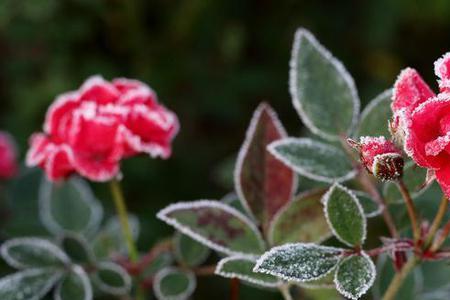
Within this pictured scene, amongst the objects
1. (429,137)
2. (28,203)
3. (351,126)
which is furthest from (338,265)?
(28,203)

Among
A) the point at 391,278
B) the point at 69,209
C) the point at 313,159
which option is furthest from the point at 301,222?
the point at 69,209

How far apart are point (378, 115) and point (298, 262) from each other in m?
0.30

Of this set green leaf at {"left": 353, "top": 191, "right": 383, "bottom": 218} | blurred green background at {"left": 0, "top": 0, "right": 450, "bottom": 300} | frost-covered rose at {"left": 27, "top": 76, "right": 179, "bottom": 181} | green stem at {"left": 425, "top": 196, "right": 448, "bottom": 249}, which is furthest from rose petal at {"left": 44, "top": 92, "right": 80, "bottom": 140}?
blurred green background at {"left": 0, "top": 0, "right": 450, "bottom": 300}

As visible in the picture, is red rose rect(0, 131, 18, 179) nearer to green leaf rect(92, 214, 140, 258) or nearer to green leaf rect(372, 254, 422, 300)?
green leaf rect(92, 214, 140, 258)

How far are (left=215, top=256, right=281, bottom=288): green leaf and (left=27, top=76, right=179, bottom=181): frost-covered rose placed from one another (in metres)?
0.23

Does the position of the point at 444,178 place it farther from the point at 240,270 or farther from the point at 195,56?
the point at 195,56

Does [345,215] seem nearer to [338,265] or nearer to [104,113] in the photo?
[338,265]

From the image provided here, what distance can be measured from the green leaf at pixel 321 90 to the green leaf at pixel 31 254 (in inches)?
14.6

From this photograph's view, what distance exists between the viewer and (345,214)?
0.87m

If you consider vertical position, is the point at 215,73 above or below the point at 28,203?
above

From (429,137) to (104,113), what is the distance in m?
0.48

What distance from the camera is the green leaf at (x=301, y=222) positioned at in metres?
0.98

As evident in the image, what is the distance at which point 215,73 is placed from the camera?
2160 mm

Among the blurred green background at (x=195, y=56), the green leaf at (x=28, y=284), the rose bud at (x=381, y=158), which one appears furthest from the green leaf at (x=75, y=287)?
the blurred green background at (x=195, y=56)
